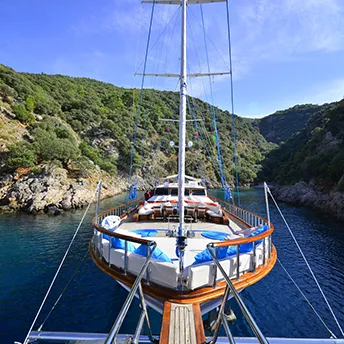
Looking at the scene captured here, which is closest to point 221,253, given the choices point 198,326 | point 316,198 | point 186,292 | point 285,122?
point 186,292

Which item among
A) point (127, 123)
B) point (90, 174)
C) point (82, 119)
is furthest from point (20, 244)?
point (127, 123)

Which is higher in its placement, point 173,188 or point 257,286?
point 173,188

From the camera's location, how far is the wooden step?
9.36 feet

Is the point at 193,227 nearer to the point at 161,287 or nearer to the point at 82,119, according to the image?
the point at 161,287

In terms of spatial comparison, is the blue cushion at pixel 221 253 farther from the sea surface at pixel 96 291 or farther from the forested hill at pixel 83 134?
the forested hill at pixel 83 134

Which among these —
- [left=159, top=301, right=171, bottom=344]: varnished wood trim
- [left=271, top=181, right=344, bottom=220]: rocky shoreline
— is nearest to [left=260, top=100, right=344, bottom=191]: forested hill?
[left=271, top=181, right=344, bottom=220]: rocky shoreline

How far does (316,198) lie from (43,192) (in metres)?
36.9

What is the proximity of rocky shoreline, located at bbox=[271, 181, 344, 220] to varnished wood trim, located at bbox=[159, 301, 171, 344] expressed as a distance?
1024 inches

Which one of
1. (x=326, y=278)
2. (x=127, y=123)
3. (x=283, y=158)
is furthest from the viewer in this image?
(x=283, y=158)

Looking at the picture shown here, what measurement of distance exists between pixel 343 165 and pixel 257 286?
28.8m

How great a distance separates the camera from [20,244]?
13.2 m

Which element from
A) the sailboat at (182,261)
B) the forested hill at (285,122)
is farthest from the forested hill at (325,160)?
the forested hill at (285,122)

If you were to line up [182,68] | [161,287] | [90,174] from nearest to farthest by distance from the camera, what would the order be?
[161,287], [182,68], [90,174]

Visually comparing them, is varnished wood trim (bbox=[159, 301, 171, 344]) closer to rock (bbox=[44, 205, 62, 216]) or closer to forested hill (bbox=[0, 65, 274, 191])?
forested hill (bbox=[0, 65, 274, 191])
